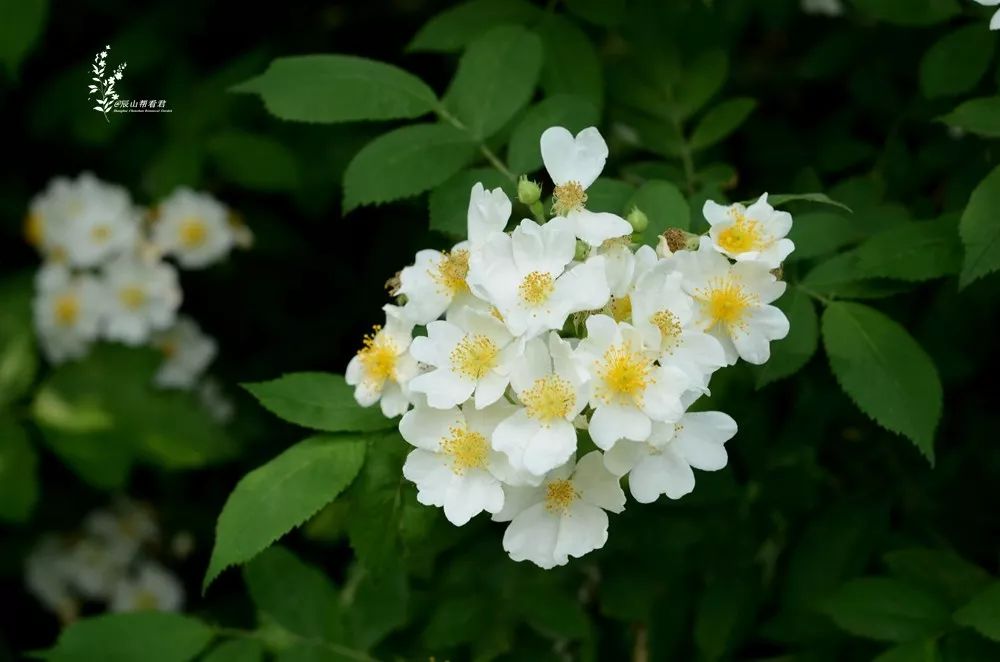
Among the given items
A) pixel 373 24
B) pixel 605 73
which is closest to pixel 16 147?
pixel 373 24

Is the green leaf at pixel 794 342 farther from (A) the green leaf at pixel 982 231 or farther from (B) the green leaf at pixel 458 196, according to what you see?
(B) the green leaf at pixel 458 196

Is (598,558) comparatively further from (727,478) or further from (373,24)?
(373,24)

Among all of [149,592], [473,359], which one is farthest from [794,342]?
[149,592]

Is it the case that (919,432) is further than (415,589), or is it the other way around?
(415,589)

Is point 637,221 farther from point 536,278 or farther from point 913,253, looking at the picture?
point 913,253

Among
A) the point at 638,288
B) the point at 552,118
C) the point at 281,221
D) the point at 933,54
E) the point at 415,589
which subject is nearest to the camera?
the point at 638,288
